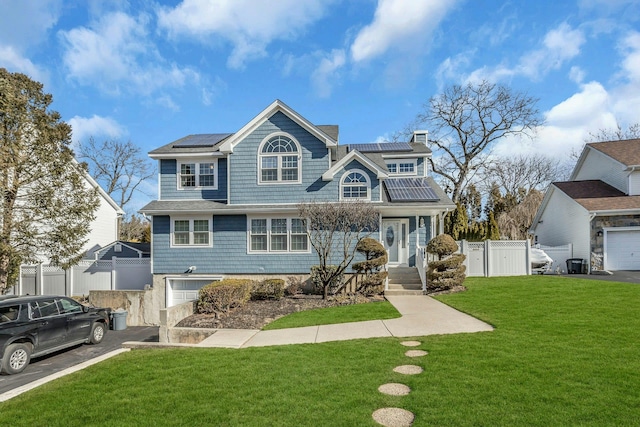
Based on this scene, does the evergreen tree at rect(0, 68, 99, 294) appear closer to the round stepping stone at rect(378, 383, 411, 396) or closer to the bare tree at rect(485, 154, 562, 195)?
the round stepping stone at rect(378, 383, 411, 396)

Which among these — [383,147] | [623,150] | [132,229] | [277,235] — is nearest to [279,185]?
[277,235]

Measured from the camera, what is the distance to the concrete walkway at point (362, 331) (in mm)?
7816

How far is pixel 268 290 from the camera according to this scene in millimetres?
13734

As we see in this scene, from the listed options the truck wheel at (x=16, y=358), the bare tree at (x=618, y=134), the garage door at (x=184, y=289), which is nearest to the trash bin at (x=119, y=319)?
the garage door at (x=184, y=289)

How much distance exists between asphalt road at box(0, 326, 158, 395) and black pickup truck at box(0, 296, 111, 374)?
239mm

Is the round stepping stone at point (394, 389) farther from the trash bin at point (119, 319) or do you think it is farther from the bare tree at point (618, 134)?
the bare tree at point (618, 134)

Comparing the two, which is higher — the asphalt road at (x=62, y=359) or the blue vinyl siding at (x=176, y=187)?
the blue vinyl siding at (x=176, y=187)

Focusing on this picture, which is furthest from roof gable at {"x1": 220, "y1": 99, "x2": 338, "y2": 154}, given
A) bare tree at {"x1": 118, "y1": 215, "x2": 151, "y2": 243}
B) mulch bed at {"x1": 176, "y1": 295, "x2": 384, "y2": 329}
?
bare tree at {"x1": 118, "y1": 215, "x2": 151, "y2": 243}

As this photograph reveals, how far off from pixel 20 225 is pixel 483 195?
3459cm

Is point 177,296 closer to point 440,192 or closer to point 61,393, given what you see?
point 61,393

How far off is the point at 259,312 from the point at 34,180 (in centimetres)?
942

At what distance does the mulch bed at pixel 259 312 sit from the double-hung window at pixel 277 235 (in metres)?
2.42

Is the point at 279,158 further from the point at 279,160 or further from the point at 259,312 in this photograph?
the point at 259,312

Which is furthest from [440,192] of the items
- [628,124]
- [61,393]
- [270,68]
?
[628,124]
